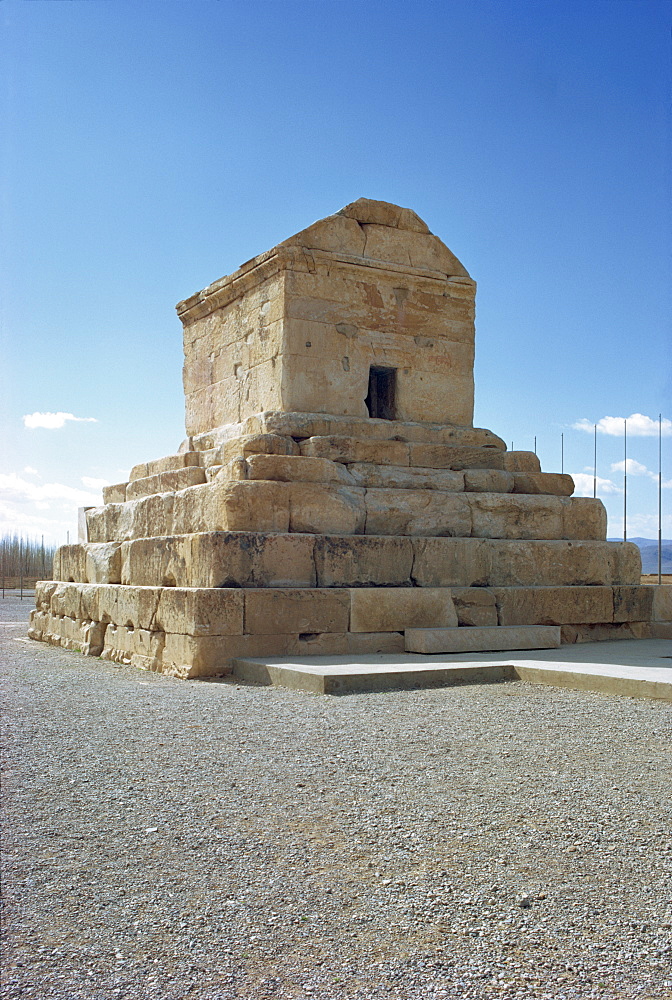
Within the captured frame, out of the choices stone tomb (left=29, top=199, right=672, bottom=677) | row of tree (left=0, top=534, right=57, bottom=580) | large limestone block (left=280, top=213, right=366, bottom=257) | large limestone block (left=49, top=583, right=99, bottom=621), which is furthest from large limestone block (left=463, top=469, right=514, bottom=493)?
row of tree (left=0, top=534, right=57, bottom=580)

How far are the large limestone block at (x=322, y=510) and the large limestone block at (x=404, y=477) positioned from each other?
406mm

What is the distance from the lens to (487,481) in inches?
330

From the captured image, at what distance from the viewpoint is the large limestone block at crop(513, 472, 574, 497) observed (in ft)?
28.5

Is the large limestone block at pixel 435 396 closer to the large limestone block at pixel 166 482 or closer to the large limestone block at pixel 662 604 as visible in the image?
the large limestone block at pixel 166 482

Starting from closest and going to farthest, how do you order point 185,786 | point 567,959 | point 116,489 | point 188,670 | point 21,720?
point 567,959
point 185,786
point 21,720
point 188,670
point 116,489

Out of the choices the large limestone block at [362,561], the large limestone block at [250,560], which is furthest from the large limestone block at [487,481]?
the large limestone block at [250,560]

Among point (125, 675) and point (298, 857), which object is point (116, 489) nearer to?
point (125, 675)

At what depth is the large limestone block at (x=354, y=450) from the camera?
7.77m

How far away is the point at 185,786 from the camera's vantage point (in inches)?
139

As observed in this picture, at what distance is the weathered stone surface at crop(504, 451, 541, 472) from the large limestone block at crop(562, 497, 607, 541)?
19.0 inches

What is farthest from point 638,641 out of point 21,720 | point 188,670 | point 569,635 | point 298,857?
point 298,857

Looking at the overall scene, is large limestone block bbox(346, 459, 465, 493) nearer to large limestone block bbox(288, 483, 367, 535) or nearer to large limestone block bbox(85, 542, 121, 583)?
large limestone block bbox(288, 483, 367, 535)


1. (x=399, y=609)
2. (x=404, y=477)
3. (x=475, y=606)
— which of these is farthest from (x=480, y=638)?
(x=404, y=477)

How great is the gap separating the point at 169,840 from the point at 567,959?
1304 millimetres
